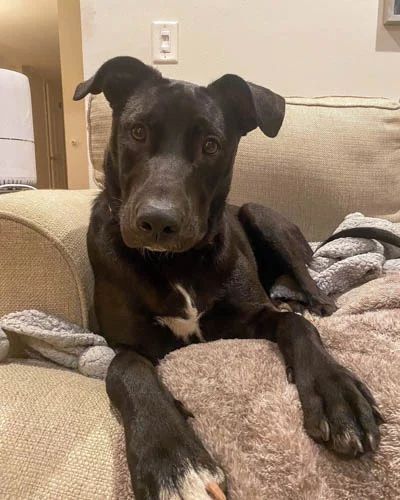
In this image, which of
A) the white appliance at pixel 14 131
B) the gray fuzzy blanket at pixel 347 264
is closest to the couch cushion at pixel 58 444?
the gray fuzzy blanket at pixel 347 264

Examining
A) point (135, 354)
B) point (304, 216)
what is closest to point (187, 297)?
point (135, 354)

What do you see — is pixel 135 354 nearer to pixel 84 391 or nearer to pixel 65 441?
pixel 84 391

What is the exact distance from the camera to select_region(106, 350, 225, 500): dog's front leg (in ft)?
2.04

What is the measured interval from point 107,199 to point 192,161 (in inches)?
9.4

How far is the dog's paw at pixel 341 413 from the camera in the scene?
2.14 ft

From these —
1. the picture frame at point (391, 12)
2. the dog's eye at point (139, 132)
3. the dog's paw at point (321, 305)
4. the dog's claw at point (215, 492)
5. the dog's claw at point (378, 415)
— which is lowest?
the dog's paw at point (321, 305)

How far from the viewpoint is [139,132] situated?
3.50 feet

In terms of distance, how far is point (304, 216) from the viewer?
1.82 metres

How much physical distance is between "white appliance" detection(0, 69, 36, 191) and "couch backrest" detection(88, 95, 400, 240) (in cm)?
21

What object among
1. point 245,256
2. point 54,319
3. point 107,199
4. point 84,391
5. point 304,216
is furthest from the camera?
point 304,216

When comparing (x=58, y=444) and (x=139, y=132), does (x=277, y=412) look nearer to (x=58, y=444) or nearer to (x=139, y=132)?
(x=58, y=444)

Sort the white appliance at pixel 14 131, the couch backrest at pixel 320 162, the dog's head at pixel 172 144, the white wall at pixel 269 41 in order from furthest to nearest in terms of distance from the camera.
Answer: the white wall at pixel 269 41 → the couch backrest at pixel 320 162 → the white appliance at pixel 14 131 → the dog's head at pixel 172 144

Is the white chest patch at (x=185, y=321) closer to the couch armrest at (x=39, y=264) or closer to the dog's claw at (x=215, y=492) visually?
the couch armrest at (x=39, y=264)

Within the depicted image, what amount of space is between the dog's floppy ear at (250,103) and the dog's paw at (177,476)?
2.33 ft
